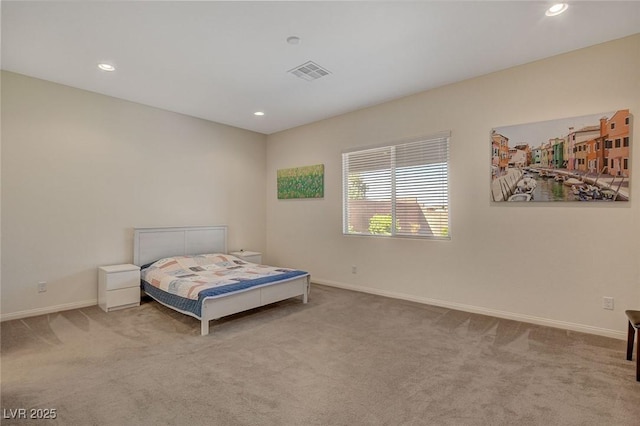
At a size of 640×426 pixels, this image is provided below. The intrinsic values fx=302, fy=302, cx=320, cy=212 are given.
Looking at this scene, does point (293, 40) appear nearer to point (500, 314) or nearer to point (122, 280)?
point (122, 280)

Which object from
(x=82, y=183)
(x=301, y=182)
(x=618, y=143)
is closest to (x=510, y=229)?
(x=618, y=143)

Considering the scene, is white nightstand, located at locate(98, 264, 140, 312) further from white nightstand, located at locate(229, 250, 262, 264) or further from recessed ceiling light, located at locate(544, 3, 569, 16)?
recessed ceiling light, located at locate(544, 3, 569, 16)

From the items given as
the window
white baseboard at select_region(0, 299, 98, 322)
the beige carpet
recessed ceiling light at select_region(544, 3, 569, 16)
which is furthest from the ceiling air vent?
white baseboard at select_region(0, 299, 98, 322)

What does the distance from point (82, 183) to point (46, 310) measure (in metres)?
1.65

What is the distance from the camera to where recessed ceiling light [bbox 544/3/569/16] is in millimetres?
2451

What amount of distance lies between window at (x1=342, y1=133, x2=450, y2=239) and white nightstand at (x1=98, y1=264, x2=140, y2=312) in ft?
10.5

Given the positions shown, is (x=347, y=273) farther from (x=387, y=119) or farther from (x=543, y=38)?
(x=543, y=38)

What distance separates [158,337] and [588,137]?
4835 millimetres

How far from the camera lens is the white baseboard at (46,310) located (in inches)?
138

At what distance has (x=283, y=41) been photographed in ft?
9.66

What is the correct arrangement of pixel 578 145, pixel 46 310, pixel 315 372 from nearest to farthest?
pixel 315 372, pixel 578 145, pixel 46 310

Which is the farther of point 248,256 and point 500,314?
point 248,256

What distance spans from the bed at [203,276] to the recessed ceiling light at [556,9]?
12.2 ft

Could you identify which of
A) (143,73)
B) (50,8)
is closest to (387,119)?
(143,73)
